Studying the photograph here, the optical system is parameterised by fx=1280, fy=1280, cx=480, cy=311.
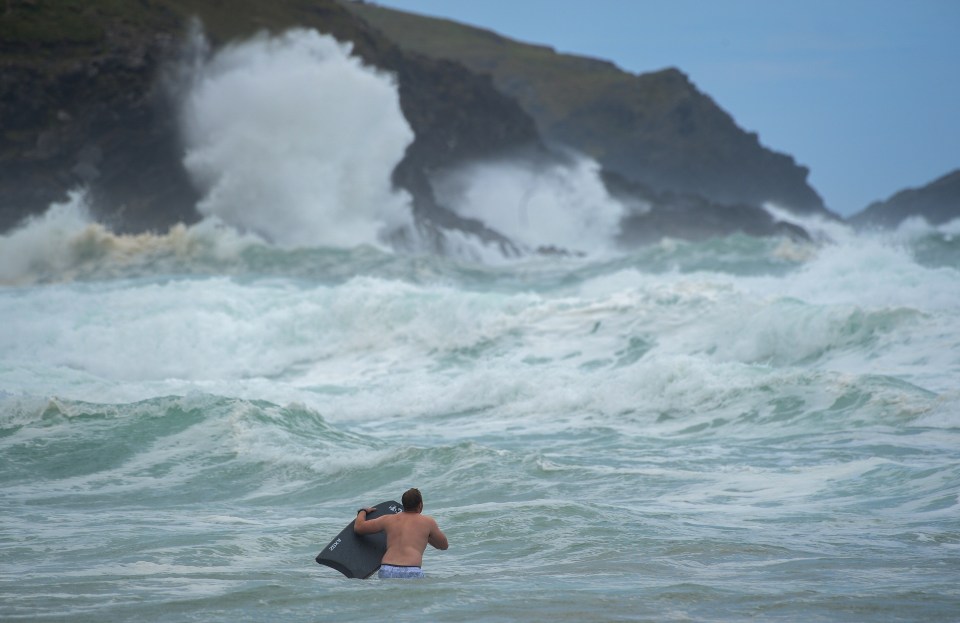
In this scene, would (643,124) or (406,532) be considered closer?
(406,532)

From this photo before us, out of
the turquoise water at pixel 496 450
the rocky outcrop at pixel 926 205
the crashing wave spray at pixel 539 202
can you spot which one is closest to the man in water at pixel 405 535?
the turquoise water at pixel 496 450

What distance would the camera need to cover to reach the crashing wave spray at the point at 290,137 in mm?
48750

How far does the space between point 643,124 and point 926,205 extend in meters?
27.4

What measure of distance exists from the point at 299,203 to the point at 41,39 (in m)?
11.8

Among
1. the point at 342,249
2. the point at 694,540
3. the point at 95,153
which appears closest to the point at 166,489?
the point at 694,540

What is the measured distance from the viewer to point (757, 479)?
1092cm

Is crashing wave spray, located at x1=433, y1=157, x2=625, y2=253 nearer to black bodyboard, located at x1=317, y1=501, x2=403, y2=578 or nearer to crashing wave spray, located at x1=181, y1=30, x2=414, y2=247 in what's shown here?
crashing wave spray, located at x1=181, y1=30, x2=414, y2=247

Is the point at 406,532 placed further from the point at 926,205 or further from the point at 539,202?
the point at 926,205

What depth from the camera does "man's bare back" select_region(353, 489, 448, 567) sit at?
735 cm

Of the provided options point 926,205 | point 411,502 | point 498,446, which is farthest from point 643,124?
point 411,502

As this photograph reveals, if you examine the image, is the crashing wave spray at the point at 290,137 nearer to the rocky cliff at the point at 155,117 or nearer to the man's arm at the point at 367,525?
the rocky cliff at the point at 155,117

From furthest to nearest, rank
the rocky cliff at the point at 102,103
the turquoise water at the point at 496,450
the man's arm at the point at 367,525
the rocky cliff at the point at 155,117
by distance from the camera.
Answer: the rocky cliff at the point at 155,117 < the rocky cliff at the point at 102,103 < the man's arm at the point at 367,525 < the turquoise water at the point at 496,450

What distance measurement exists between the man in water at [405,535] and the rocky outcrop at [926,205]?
112684 millimetres

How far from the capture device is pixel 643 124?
392 ft
